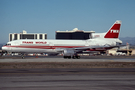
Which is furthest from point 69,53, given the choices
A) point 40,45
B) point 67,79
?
point 67,79

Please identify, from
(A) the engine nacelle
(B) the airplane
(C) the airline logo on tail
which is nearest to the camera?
(A) the engine nacelle

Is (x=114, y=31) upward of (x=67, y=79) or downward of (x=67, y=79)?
upward

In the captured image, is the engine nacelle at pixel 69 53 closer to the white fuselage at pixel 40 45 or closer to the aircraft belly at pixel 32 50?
the white fuselage at pixel 40 45

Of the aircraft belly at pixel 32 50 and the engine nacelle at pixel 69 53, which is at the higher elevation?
the aircraft belly at pixel 32 50

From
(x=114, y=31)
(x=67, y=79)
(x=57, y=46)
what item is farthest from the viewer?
(x=114, y=31)

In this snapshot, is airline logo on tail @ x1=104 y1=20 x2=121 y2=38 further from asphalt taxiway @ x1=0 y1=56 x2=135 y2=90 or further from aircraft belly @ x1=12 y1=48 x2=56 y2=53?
asphalt taxiway @ x1=0 y1=56 x2=135 y2=90

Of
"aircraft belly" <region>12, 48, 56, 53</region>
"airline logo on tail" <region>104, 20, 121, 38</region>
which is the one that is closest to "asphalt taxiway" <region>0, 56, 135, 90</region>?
"aircraft belly" <region>12, 48, 56, 53</region>

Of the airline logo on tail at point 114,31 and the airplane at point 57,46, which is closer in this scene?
the airplane at point 57,46

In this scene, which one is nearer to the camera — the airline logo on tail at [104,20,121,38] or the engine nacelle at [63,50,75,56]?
the engine nacelle at [63,50,75,56]

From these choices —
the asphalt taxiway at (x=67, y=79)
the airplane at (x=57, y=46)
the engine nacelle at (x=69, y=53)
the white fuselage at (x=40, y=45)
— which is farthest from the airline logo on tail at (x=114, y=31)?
the asphalt taxiway at (x=67, y=79)

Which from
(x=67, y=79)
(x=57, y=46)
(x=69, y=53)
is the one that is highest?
(x=57, y=46)

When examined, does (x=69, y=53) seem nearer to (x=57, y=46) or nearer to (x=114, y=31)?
(x=57, y=46)

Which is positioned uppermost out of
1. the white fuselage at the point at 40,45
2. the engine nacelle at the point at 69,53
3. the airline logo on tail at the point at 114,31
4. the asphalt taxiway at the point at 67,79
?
the airline logo on tail at the point at 114,31

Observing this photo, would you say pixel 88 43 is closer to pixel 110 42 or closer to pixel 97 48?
pixel 97 48
